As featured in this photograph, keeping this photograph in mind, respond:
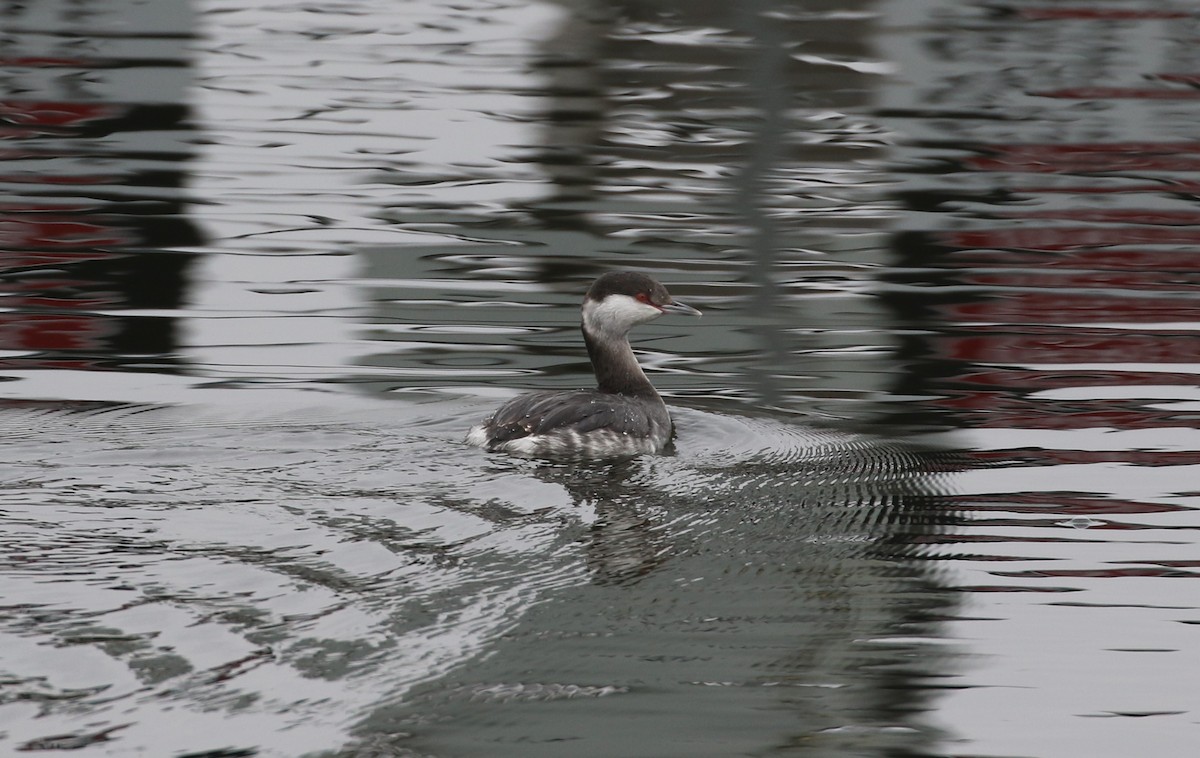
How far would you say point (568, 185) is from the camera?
37.7ft

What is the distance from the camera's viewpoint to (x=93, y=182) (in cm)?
1125

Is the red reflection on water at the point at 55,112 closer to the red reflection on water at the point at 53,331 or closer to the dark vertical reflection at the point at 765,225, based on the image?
the red reflection on water at the point at 53,331

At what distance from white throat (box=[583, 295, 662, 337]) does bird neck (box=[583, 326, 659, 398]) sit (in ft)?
0.08

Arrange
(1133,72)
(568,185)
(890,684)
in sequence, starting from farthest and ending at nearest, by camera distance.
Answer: (1133,72)
(568,185)
(890,684)

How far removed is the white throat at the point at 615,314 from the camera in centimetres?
802

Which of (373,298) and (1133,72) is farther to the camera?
(1133,72)

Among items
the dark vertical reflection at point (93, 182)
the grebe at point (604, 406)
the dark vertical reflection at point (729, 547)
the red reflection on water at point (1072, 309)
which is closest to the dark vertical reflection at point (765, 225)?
the dark vertical reflection at point (729, 547)

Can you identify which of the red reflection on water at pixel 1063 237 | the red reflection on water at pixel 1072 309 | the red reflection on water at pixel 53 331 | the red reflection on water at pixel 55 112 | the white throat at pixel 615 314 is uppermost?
the red reflection on water at pixel 55 112

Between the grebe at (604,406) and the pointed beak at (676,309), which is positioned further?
the pointed beak at (676,309)

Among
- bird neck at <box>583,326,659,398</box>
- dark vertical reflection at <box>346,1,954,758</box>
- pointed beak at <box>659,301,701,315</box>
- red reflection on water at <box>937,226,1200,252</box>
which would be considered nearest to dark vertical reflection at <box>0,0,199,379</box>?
bird neck at <box>583,326,659,398</box>

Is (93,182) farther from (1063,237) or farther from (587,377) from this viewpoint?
(1063,237)

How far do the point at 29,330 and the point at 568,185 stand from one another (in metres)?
3.89

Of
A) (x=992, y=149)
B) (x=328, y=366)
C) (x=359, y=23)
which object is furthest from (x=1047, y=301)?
(x=359, y=23)

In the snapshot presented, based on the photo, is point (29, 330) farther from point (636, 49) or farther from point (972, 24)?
point (972, 24)
